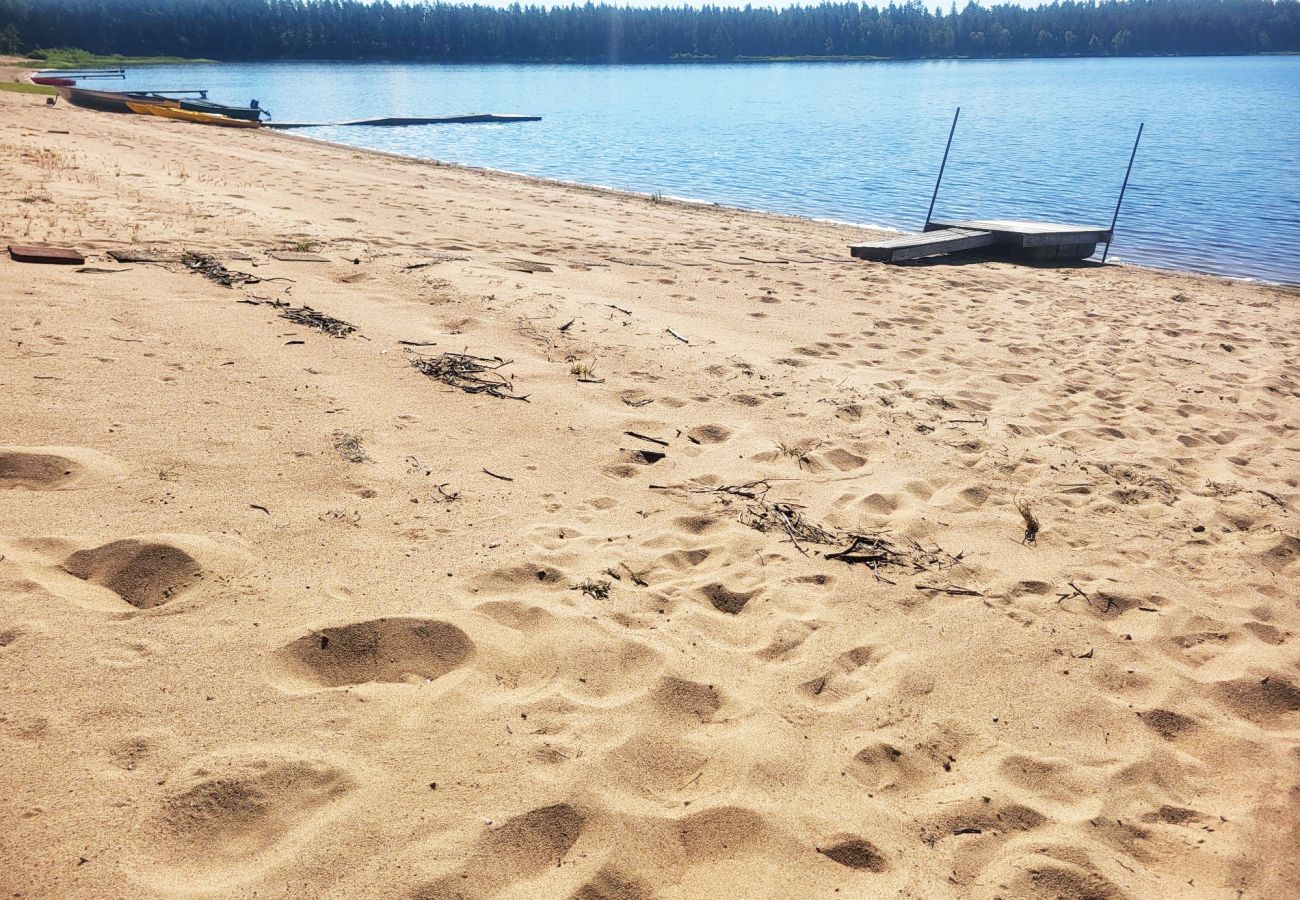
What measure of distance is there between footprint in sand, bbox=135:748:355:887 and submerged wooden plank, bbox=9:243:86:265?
5.47m

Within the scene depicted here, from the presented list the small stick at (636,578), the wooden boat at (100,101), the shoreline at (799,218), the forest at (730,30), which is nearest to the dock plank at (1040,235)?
the shoreline at (799,218)

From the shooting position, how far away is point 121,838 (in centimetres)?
195

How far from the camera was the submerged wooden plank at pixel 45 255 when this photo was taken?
6023 millimetres

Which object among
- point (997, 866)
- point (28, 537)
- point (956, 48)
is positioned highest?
point (956, 48)

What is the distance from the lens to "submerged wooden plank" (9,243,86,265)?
19.8 feet

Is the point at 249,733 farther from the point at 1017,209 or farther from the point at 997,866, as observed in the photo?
the point at 1017,209

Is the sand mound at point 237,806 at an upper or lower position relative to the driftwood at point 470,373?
lower

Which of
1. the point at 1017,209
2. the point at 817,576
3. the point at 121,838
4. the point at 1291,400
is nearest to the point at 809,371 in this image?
the point at 817,576

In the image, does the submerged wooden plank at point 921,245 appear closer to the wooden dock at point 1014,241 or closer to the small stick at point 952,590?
the wooden dock at point 1014,241

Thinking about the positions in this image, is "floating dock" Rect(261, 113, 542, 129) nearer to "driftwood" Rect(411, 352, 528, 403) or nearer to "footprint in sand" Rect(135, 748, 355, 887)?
"driftwood" Rect(411, 352, 528, 403)

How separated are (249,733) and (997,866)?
6.66ft

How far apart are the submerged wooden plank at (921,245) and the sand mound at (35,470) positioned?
9500 mm

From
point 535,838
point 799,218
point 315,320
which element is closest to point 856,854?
point 535,838

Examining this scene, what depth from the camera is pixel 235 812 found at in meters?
2.07
